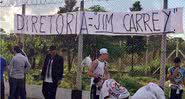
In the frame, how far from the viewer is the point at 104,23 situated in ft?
35.9

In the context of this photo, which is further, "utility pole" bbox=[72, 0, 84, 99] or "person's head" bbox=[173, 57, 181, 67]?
"utility pole" bbox=[72, 0, 84, 99]

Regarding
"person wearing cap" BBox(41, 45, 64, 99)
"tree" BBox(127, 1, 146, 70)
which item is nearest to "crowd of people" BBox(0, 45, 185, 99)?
"person wearing cap" BBox(41, 45, 64, 99)

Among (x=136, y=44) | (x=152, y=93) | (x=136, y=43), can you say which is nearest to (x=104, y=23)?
(x=136, y=44)

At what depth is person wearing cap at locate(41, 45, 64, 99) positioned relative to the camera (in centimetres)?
1057

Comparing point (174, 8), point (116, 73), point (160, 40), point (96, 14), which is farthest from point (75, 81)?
point (174, 8)

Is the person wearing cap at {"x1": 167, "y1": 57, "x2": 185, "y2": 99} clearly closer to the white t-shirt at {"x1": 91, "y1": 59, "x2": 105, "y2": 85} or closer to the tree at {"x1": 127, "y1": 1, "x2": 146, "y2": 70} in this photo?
the white t-shirt at {"x1": 91, "y1": 59, "x2": 105, "y2": 85}

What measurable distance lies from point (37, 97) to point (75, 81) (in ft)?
4.12

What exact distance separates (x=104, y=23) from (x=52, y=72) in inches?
62.3

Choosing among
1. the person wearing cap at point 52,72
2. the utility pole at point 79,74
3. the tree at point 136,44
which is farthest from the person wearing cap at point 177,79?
the utility pole at point 79,74

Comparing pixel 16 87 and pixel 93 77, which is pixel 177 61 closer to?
pixel 93 77

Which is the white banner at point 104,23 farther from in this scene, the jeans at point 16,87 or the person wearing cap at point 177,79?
the jeans at point 16,87

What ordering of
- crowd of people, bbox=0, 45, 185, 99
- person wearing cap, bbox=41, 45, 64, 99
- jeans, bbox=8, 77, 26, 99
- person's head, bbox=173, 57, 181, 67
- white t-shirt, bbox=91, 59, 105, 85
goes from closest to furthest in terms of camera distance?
crowd of people, bbox=0, 45, 185, 99 → white t-shirt, bbox=91, 59, 105, 85 → person's head, bbox=173, 57, 181, 67 → person wearing cap, bbox=41, 45, 64, 99 → jeans, bbox=8, 77, 26, 99

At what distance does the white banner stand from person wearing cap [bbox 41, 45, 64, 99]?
1042mm

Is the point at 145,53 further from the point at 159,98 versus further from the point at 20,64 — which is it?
the point at 159,98
